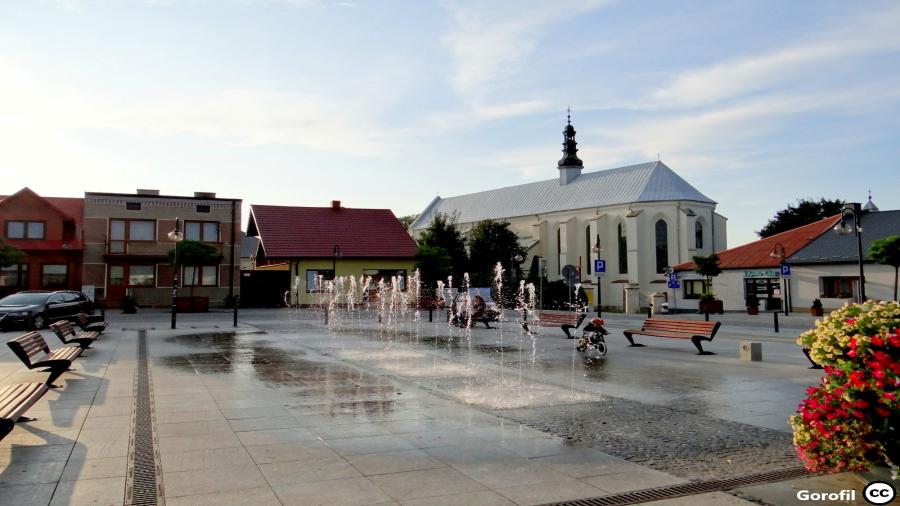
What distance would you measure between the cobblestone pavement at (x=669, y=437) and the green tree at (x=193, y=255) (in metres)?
33.7

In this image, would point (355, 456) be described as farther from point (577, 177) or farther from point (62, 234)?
point (577, 177)

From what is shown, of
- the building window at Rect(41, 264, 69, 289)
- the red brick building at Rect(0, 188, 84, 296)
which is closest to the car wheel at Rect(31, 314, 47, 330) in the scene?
the red brick building at Rect(0, 188, 84, 296)

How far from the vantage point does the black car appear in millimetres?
21922

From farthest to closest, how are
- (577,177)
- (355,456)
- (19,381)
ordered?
(577,177)
(19,381)
(355,456)

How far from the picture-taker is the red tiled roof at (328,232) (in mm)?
43188

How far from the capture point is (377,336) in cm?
1986

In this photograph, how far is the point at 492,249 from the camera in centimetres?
6378

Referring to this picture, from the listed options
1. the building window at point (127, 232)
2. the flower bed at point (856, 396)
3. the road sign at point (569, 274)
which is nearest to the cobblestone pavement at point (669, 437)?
the flower bed at point (856, 396)

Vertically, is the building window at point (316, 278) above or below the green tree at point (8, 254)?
below

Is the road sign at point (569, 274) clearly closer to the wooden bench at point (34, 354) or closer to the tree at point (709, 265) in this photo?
the tree at point (709, 265)

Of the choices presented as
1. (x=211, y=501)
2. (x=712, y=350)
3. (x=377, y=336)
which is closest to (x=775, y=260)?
(x=712, y=350)

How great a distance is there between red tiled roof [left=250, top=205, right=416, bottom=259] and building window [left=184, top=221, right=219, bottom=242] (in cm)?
289

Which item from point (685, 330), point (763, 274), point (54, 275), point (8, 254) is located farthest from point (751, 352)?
point (54, 275)

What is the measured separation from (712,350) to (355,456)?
493 inches
